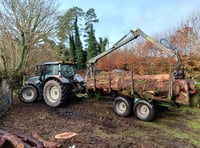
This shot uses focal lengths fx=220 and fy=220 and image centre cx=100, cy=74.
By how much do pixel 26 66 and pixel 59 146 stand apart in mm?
A: 11258

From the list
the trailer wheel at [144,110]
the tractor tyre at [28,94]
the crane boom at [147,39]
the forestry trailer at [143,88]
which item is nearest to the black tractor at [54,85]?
the tractor tyre at [28,94]

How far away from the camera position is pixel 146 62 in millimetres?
13758

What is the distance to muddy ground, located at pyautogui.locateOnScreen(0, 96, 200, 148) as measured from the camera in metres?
4.64

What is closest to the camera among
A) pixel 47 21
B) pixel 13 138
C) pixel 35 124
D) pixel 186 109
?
pixel 13 138

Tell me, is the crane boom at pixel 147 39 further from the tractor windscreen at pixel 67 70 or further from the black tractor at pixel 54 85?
the black tractor at pixel 54 85

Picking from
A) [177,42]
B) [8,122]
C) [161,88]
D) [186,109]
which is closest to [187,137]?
[161,88]

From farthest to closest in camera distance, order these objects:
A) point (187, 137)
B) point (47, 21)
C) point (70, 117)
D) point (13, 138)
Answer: point (47, 21), point (70, 117), point (187, 137), point (13, 138)

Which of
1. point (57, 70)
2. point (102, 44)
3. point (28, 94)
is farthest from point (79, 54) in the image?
point (57, 70)

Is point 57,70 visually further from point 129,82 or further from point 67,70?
point 129,82

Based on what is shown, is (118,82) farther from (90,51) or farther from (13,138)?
(90,51)

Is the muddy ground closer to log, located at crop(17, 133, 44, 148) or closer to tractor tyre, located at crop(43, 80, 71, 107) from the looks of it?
tractor tyre, located at crop(43, 80, 71, 107)

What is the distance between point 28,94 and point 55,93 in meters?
1.42

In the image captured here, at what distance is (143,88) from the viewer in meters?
6.56

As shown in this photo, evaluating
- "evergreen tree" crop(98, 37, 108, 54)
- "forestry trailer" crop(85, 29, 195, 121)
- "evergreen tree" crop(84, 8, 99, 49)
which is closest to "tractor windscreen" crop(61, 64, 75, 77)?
"forestry trailer" crop(85, 29, 195, 121)
